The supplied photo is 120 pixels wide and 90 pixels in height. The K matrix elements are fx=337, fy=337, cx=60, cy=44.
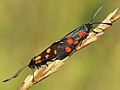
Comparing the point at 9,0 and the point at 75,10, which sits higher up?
the point at 9,0

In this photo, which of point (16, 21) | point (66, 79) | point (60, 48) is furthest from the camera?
point (16, 21)

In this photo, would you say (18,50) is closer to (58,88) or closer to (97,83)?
(58,88)

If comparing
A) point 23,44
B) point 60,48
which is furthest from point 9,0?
point 60,48

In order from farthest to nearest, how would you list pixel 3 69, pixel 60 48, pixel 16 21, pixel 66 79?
1. pixel 16 21
2. pixel 66 79
3. pixel 3 69
4. pixel 60 48

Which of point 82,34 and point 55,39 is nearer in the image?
point 82,34

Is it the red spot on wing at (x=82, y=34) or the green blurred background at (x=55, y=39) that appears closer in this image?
the red spot on wing at (x=82, y=34)

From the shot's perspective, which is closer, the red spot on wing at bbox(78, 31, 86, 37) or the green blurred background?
the red spot on wing at bbox(78, 31, 86, 37)

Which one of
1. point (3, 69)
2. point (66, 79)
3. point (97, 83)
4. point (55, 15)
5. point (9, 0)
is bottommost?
point (97, 83)

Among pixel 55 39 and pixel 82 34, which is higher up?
pixel 55 39
